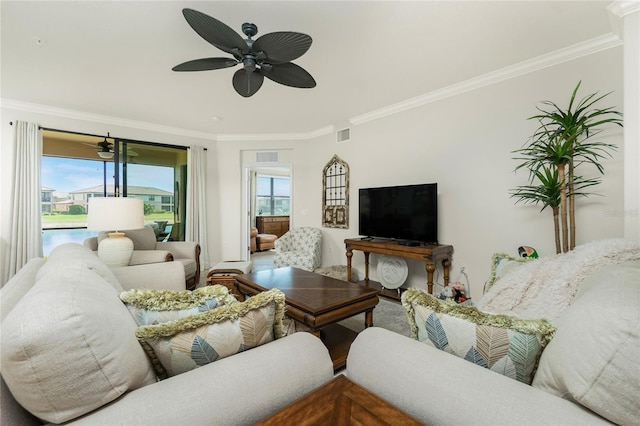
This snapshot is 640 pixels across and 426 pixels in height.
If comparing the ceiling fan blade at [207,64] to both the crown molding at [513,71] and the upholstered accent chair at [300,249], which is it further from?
the upholstered accent chair at [300,249]

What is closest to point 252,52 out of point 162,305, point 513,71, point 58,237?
point 162,305

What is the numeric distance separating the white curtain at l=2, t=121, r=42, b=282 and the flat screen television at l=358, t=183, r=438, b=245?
4455 mm

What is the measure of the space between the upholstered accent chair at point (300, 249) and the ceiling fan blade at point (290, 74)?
278 cm

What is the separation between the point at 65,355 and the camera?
0.60 m

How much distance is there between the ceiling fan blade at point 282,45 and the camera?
5.64 ft

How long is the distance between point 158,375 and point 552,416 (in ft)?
3.50

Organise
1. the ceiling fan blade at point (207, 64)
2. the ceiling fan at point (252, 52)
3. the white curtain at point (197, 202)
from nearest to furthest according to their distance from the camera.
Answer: the ceiling fan at point (252, 52) → the ceiling fan blade at point (207, 64) → the white curtain at point (197, 202)

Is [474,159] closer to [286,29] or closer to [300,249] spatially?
[286,29]

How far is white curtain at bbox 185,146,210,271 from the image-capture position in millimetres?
5012

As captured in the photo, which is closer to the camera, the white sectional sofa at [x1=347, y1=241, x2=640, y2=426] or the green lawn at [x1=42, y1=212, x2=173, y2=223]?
the white sectional sofa at [x1=347, y1=241, x2=640, y2=426]

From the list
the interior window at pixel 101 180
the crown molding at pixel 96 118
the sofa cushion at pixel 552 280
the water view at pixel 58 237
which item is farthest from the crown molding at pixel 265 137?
the sofa cushion at pixel 552 280

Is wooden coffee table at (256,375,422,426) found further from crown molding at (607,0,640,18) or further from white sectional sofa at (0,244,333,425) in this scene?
crown molding at (607,0,640,18)

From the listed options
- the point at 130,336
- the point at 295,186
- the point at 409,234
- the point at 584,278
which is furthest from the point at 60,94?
the point at 584,278

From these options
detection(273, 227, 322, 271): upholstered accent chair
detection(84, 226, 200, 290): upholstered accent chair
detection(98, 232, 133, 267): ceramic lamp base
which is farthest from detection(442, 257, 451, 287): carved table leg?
detection(98, 232, 133, 267): ceramic lamp base
